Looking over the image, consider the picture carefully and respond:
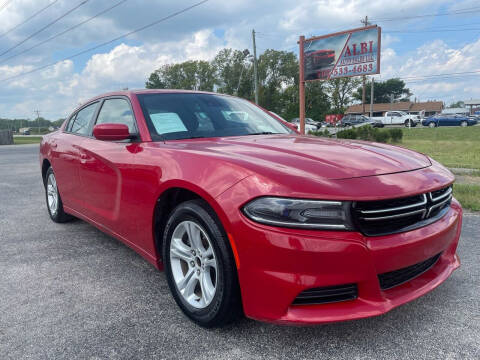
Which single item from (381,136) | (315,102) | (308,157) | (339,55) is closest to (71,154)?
(308,157)

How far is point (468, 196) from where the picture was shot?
5301 mm

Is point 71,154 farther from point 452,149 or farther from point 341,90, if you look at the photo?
point 341,90

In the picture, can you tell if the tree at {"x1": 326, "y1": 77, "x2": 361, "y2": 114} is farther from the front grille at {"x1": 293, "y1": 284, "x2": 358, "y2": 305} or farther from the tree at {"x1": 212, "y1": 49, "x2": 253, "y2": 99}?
the front grille at {"x1": 293, "y1": 284, "x2": 358, "y2": 305}

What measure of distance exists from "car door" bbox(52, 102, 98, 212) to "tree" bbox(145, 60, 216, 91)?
212 feet

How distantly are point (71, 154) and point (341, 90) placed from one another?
221 feet

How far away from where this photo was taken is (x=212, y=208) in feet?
6.61

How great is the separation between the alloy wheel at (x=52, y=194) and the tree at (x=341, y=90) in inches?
2236

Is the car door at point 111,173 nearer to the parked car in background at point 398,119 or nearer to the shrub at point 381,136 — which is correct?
the shrub at point 381,136

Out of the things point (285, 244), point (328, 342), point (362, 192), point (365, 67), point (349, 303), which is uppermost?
point (365, 67)

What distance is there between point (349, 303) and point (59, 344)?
1586 millimetres

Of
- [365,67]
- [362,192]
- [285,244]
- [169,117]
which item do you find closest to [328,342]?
[285,244]

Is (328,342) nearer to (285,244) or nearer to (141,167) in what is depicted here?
(285,244)

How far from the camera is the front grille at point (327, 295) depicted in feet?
5.80

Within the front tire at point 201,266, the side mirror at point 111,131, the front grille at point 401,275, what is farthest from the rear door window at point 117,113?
the front grille at point 401,275
